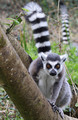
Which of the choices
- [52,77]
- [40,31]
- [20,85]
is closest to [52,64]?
[52,77]

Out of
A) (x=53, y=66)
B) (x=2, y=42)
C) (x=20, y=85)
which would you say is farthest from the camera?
(x=53, y=66)

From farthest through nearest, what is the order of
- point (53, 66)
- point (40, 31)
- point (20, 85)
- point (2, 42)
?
1. point (40, 31)
2. point (53, 66)
3. point (20, 85)
4. point (2, 42)

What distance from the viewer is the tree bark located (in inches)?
55.6

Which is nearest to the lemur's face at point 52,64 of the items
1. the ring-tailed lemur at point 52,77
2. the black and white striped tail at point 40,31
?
the ring-tailed lemur at point 52,77

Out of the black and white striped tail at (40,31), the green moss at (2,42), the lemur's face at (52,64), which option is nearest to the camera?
the green moss at (2,42)

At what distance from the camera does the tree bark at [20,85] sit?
1412 millimetres

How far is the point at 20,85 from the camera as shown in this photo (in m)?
1.56

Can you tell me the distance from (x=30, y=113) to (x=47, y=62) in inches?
41.9

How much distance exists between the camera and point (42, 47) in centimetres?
383

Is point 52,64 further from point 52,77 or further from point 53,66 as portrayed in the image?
point 52,77

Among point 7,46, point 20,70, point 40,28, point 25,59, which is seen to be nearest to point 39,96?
point 20,70

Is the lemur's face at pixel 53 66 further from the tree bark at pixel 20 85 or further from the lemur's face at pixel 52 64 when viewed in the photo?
the tree bark at pixel 20 85

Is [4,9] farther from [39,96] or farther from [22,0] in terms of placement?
[39,96]

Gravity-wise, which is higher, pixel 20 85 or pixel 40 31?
pixel 20 85
